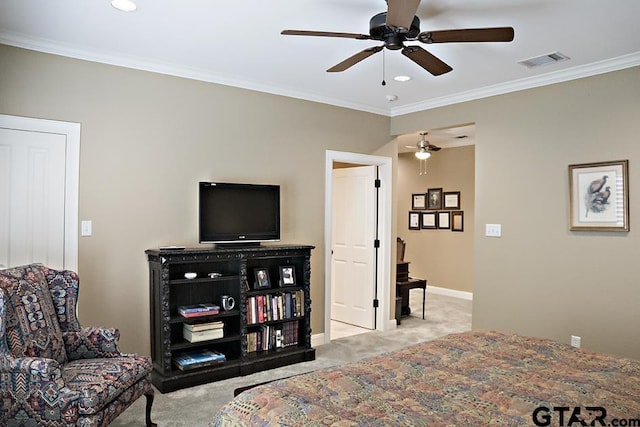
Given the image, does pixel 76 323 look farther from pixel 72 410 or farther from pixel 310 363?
pixel 310 363

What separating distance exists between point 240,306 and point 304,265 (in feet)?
2.59

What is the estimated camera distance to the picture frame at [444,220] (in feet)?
27.3

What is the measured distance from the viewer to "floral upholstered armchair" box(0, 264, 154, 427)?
2.43 m

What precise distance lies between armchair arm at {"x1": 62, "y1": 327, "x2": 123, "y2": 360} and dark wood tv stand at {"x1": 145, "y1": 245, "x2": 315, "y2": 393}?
73cm

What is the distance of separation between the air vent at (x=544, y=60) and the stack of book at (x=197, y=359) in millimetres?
3581

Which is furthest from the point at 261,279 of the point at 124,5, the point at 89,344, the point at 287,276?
the point at 124,5

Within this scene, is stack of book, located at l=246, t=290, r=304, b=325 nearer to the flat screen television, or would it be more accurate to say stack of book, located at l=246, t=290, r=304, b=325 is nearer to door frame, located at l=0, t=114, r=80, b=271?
the flat screen television

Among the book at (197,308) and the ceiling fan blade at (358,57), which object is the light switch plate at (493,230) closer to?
the ceiling fan blade at (358,57)

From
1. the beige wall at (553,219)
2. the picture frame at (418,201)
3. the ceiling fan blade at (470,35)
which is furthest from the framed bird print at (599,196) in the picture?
the picture frame at (418,201)

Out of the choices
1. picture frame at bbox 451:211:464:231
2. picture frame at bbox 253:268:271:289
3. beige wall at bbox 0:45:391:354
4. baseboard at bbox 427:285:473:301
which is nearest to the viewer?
beige wall at bbox 0:45:391:354

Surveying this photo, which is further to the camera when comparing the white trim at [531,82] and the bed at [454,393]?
the white trim at [531,82]

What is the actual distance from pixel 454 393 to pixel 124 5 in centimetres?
288

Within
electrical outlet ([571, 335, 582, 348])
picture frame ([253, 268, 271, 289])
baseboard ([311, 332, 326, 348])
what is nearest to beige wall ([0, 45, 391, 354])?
picture frame ([253, 268, 271, 289])

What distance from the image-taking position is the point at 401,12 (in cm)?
234
